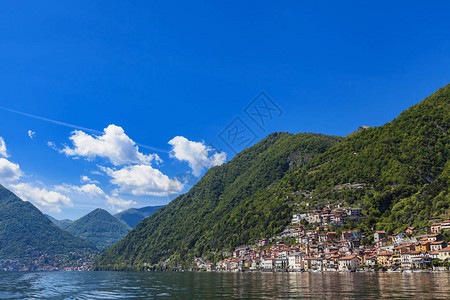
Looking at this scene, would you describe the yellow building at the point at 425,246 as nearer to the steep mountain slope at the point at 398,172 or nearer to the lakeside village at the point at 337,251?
the lakeside village at the point at 337,251

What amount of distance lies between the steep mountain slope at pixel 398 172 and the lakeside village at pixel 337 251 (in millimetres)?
8340

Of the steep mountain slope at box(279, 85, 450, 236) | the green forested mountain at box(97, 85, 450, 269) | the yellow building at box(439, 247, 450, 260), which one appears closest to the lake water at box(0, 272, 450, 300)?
the yellow building at box(439, 247, 450, 260)

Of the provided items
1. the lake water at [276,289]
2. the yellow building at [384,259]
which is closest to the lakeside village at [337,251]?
the yellow building at [384,259]

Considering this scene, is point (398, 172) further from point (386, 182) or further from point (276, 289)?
point (276, 289)

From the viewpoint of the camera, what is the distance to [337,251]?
11519cm

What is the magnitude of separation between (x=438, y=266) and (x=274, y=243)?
274ft

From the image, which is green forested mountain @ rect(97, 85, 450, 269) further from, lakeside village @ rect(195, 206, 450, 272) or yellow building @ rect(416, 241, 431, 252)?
yellow building @ rect(416, 241, 431, 252)

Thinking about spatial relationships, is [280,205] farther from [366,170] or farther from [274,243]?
[366,170]

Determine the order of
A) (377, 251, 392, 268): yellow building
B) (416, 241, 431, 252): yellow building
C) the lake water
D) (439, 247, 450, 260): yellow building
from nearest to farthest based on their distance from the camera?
the lake water → (439, 247, 450, 260): yellow building → (416, 241, 431, 252): yellow building → (377, 251, 392, 268): yellow building

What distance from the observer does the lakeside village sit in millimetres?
85438

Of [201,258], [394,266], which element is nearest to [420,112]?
[394,266]

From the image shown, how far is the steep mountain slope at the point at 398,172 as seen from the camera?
114 metres

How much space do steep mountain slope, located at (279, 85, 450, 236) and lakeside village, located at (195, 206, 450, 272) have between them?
8.34 meters

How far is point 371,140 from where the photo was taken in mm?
186500
